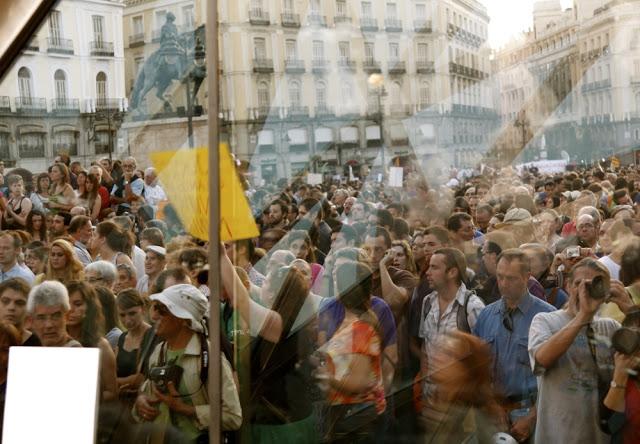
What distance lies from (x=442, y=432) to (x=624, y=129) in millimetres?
700

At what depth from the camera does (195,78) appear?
2375 mm

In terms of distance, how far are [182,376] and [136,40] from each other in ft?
2.49

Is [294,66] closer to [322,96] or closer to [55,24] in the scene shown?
[322,96]

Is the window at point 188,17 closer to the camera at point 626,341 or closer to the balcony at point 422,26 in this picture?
the balcony at point 422,26

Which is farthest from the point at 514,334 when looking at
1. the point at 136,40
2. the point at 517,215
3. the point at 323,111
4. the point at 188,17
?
the point at 136,40

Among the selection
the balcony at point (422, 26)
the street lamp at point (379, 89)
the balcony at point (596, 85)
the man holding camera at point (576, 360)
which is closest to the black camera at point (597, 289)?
the man holding camera at point (576, 360)

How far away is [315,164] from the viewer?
238 cm

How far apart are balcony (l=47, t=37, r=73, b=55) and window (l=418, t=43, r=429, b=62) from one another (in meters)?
0.79

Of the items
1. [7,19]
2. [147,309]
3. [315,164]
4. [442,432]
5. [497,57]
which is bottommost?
[442,432]

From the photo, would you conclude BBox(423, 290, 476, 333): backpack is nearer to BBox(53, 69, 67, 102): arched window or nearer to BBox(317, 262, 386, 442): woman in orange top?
BBox(317, 262, 386, 442): woman in orange top

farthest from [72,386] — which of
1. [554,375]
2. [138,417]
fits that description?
[554,375]

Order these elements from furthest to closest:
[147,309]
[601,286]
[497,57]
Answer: [147,309], [497,57], [601,286]

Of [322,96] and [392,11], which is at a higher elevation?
[392,11]

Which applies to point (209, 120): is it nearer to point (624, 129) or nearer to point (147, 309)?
point (147, 309)
